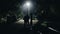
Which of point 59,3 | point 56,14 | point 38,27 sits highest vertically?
point 59,3

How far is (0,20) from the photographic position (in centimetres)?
3469

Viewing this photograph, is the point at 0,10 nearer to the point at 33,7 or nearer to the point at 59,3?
the point at 59,3

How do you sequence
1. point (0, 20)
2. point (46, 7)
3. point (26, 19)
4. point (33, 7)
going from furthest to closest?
point (33, 7) → point (46, 7) → point (0, 20) → point (26, 19)

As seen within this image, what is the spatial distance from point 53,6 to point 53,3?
1.08 metres

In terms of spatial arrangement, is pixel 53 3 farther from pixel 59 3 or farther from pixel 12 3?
pixel 12 3

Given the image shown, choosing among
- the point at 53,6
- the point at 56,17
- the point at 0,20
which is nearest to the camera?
the point at 0,20

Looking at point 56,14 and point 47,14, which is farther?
point 47,14

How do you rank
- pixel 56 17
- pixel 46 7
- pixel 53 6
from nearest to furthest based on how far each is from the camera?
1. pixel 56 17
2. pixel 53 6
3. pixel 46 7

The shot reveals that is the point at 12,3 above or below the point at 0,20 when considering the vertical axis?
above

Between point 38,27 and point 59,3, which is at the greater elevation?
point 59,3

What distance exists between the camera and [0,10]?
4266 cm

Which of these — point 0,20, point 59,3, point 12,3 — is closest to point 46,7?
point 59,3

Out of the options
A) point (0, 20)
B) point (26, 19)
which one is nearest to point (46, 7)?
point (0, 20)

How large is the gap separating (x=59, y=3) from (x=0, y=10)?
14.8m
